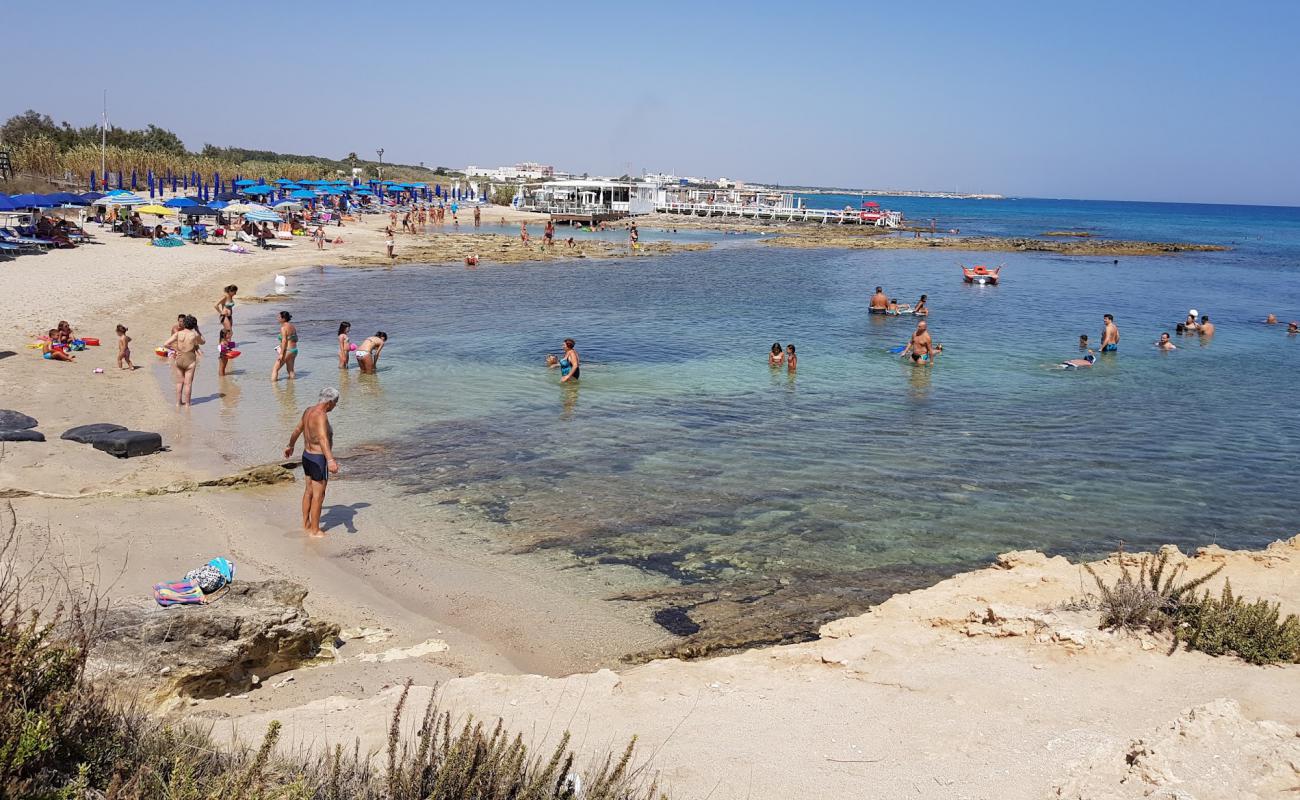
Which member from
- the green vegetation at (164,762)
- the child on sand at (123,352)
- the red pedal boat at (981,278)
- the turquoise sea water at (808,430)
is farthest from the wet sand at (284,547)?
the red pedal boat at (981,278)

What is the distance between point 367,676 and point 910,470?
326 inches

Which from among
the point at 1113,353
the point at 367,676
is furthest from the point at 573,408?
the point at 1113,353

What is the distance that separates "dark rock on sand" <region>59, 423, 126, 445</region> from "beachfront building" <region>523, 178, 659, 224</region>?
189ft

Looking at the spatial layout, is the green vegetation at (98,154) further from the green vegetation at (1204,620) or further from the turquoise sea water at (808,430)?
the green vegetation at (1204,620)

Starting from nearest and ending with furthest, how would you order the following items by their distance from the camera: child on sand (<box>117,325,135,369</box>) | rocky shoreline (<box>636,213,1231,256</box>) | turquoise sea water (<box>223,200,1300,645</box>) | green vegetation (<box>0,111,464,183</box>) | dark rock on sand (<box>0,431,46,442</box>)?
turquoise sea water (<box>223,200,1300,645</box>) < dark rock on sand (<box>0,431,46,442</box>) < child on sand (<box>117,325,135,369</box>) < green vegetation (<box>0,111,464,183</box>) < rocky shoreline (<box>636,213,1231,256</box>)

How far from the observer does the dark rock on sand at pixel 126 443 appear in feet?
34.7

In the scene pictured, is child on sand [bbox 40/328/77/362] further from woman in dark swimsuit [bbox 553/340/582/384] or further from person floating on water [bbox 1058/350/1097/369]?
person floating on water [bbox 1058/350/1097/369]

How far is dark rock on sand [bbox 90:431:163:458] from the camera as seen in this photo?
10.6 meters

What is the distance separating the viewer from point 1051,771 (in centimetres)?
453

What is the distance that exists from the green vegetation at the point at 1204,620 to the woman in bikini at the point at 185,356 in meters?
13.1

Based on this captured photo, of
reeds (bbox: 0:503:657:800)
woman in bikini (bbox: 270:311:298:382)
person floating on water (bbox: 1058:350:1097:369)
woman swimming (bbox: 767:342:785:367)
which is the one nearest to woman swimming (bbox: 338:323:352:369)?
woman in bikini (bbox: 270:311:298:382)

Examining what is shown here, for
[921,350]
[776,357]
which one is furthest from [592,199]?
[776,357]

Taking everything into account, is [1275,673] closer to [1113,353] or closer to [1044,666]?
[1044,666]

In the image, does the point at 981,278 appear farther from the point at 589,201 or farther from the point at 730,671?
the point at 589,201
